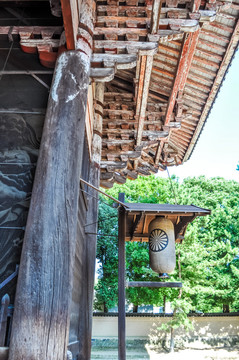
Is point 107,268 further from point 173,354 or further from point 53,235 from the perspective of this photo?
point 53,235

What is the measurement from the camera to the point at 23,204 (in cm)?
315

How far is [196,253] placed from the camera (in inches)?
603

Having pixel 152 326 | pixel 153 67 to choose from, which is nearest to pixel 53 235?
pixel 153 67

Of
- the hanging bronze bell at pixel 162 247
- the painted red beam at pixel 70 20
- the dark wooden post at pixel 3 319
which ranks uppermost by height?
the painted red beam at pixel 70 20

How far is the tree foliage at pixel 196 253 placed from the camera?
50.8 ft

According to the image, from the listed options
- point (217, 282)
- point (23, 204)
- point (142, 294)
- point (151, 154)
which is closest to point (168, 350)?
point (142, 294)

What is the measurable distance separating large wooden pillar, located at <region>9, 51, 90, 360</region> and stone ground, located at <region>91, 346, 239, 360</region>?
13862 millimetres

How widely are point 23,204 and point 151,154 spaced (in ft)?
17.2

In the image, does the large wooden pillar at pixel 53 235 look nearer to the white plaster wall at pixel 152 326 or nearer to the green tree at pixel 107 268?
the green tree at pixel 107 268

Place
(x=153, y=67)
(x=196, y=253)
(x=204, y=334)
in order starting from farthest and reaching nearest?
(x=204, y=334) → (x=196, y=253) → (x=153, y=67)

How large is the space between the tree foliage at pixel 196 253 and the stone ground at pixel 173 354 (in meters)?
2.04

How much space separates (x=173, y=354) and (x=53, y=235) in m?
15.4

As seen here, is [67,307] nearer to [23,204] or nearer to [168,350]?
[23,204]

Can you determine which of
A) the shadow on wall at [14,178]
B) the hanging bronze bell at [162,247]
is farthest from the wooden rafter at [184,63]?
the shadow on wall at [14,178]
